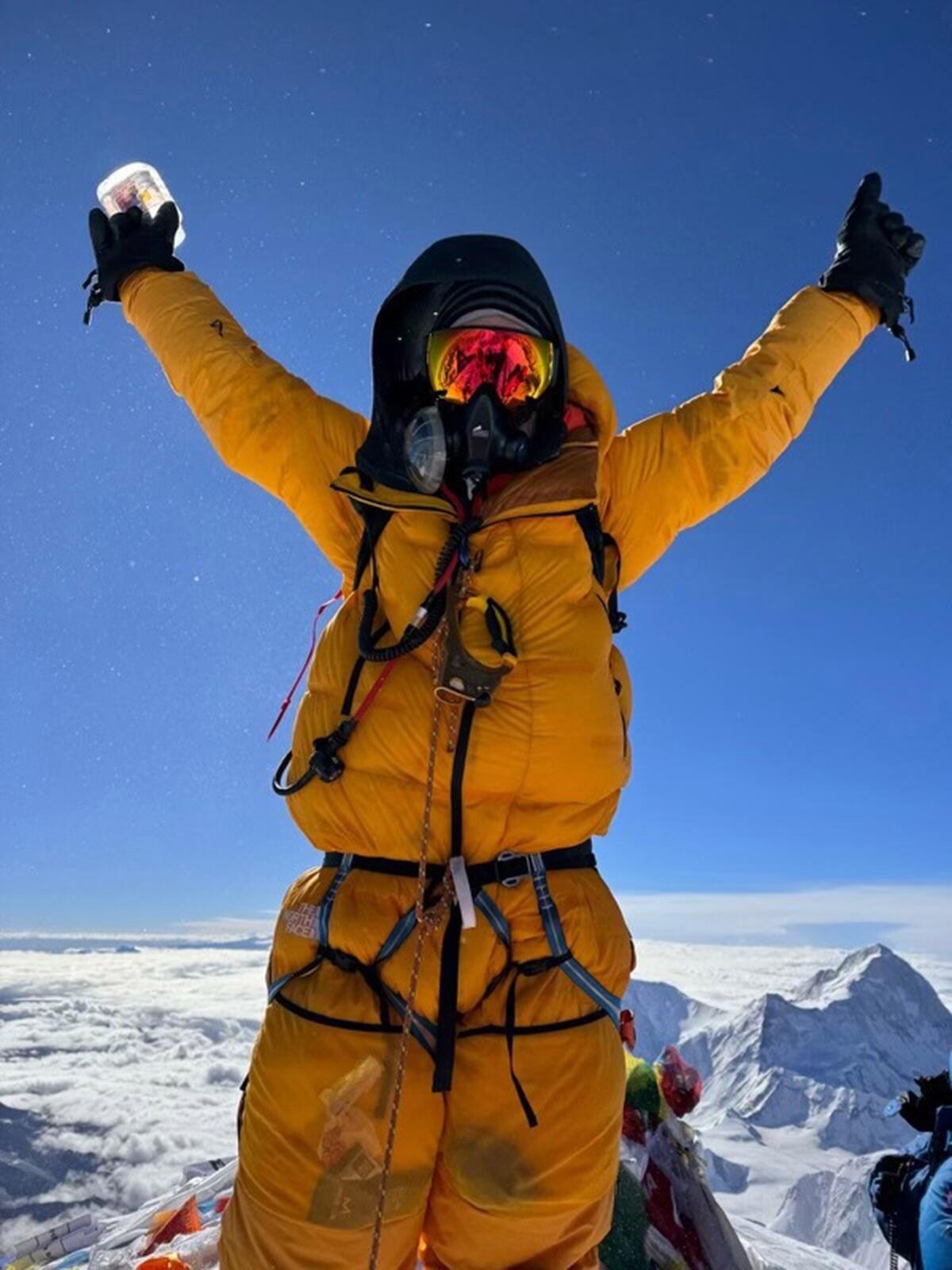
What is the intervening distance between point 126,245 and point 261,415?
1174mm

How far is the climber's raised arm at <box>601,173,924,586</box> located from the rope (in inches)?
42.1

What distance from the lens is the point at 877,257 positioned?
3.88 m

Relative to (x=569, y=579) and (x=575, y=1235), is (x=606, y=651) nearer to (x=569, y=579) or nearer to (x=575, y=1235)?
(x=569, y=579)

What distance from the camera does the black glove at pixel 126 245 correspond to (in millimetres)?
3891

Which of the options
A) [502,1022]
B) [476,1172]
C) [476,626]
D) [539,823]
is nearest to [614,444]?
[476,626]

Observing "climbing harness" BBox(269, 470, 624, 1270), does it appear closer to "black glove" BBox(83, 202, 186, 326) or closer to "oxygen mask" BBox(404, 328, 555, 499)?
"oxygen mask" BBox(404, 328, 555, 499)

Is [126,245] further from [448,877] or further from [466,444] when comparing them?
[448,877]

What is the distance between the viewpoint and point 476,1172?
2506 mm

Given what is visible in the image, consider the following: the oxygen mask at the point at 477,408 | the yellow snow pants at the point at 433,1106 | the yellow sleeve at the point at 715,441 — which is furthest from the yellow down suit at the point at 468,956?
the yellow sleeve at the point at 715,441

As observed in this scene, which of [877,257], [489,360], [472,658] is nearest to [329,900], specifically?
[472,658]

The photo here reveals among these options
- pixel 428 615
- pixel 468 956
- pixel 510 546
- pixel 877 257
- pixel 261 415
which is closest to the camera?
pixel 468 956

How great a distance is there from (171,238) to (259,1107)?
3422 millimetres

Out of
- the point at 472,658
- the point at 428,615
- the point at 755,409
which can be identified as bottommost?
the point at 472,658

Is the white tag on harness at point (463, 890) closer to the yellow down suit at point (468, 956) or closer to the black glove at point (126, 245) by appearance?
the yellow down suit at point (468, 956)
